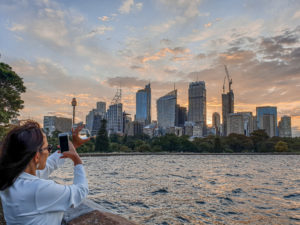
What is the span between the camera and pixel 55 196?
189 cm

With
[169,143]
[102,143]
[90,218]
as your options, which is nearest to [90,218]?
[90,218]

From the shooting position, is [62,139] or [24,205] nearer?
[24,205]

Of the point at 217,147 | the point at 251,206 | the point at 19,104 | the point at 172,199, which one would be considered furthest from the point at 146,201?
the point at 217,147

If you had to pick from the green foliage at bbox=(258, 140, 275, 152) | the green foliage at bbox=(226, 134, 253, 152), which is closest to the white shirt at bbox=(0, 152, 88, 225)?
the green foliage at bbox=(226, 134, 253, 152)

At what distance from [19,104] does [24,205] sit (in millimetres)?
26588

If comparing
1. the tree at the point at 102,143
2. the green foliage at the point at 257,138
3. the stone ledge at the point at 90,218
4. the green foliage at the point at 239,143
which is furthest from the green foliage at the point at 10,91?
the green foliage at the point at 257,138

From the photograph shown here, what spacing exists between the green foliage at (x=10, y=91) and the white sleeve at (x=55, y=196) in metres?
24.1

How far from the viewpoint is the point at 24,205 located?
187 cm

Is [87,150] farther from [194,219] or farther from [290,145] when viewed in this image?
[290,145]

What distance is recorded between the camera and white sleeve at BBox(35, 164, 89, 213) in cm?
186

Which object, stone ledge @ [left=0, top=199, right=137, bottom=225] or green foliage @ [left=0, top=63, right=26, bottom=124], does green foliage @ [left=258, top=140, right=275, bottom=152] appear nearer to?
green foliage @ [left=0, top=63, right=26, bottom=124]

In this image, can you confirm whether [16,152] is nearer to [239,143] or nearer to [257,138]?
[239,143]

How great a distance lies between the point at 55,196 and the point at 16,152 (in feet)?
1.66

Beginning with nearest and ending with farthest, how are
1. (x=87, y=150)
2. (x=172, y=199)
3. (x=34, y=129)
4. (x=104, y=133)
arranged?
1. (x=34, y=129)
2. (x=172, y=199)
3. (x=87, y=150)
4. (x=104, y=133)
